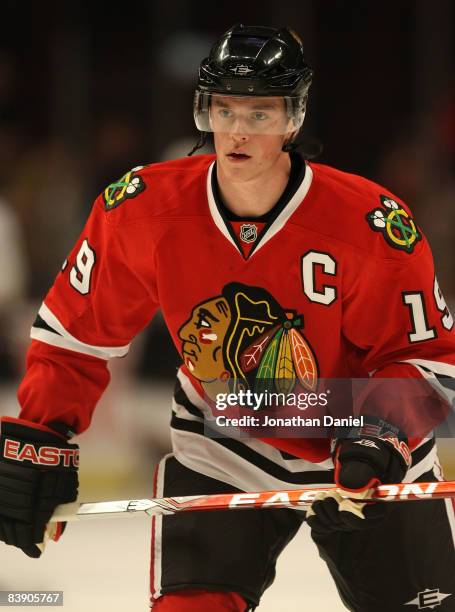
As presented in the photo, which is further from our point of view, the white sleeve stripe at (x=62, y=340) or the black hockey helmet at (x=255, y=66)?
the white sleeve stripe at (x=62, y=340)

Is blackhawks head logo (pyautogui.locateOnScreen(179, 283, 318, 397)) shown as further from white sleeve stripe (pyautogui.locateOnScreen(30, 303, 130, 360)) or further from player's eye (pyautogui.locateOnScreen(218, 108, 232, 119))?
player's eye (pyautogui.locateOnScreen(218, 108, 232, 119))

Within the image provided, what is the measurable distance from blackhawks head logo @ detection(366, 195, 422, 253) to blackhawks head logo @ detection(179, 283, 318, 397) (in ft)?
0.75

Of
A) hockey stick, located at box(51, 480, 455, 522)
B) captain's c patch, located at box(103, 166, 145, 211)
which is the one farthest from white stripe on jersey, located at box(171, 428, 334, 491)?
captain's c patch, located at box(103, 166, 145, 211)

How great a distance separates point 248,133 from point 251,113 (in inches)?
1.8

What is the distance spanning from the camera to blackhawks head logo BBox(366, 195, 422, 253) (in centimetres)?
233

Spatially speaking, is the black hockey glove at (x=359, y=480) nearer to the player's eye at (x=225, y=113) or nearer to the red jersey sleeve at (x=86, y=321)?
the red jersey sleeve at (x=86, y=321)

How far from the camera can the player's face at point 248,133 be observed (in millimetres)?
2305

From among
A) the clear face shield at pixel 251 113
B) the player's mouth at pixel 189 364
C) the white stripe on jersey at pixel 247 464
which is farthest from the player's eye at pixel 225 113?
the white stripe on jersey at pixel 247 464

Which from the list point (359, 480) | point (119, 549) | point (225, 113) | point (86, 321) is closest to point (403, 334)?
point (359, 480)

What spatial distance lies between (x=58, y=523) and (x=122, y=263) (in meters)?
0.54

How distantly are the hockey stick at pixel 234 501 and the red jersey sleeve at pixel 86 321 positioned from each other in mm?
204

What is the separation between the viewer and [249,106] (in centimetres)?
233

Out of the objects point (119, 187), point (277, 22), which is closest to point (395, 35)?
point (277, 22)

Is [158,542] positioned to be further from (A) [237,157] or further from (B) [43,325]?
(A) [237,157]
